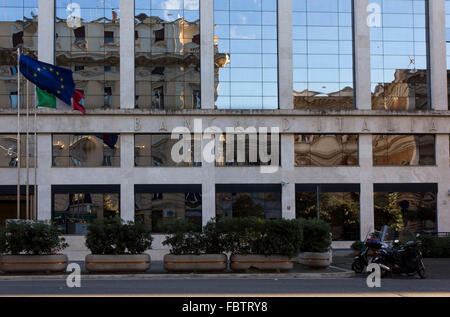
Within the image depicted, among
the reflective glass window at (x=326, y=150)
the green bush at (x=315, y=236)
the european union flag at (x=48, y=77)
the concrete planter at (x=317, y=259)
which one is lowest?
the concrete planter at (x=317, y=259)

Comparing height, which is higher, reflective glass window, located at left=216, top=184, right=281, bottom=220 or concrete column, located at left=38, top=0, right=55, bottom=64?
concrete column, located at left=38, top=0, right=55, bottom=64

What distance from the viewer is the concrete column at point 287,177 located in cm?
3319

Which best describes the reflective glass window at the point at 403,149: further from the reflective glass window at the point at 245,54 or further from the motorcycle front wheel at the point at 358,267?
the motorcycle front wheel at the point at 358,267

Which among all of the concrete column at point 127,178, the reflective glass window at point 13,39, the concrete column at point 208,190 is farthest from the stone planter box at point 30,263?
the reflective glass window at point 13,39


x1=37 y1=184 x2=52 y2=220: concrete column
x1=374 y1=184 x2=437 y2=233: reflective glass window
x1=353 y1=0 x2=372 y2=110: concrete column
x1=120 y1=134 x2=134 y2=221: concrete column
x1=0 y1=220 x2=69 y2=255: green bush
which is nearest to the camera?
x1=0 y1=220 x2=69 y2=255: green bush

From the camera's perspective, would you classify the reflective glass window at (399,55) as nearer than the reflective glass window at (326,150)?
No

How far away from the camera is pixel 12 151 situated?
106 ft

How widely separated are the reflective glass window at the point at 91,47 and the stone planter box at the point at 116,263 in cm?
1587

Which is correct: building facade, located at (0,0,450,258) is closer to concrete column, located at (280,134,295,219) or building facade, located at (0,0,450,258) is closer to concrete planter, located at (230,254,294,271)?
concrete column, located at (280,134,295,219)

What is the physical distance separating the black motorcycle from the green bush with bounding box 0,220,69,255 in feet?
37.4

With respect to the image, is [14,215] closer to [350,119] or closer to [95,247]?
[95,247]

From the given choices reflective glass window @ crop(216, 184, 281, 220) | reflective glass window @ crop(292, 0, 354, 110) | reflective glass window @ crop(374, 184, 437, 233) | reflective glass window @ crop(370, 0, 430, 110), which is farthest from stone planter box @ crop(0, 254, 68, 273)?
reflective glass window @ crop(370, 0, 430, 110)

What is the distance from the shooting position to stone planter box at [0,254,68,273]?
18.9m

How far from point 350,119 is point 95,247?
20177 millimetres
